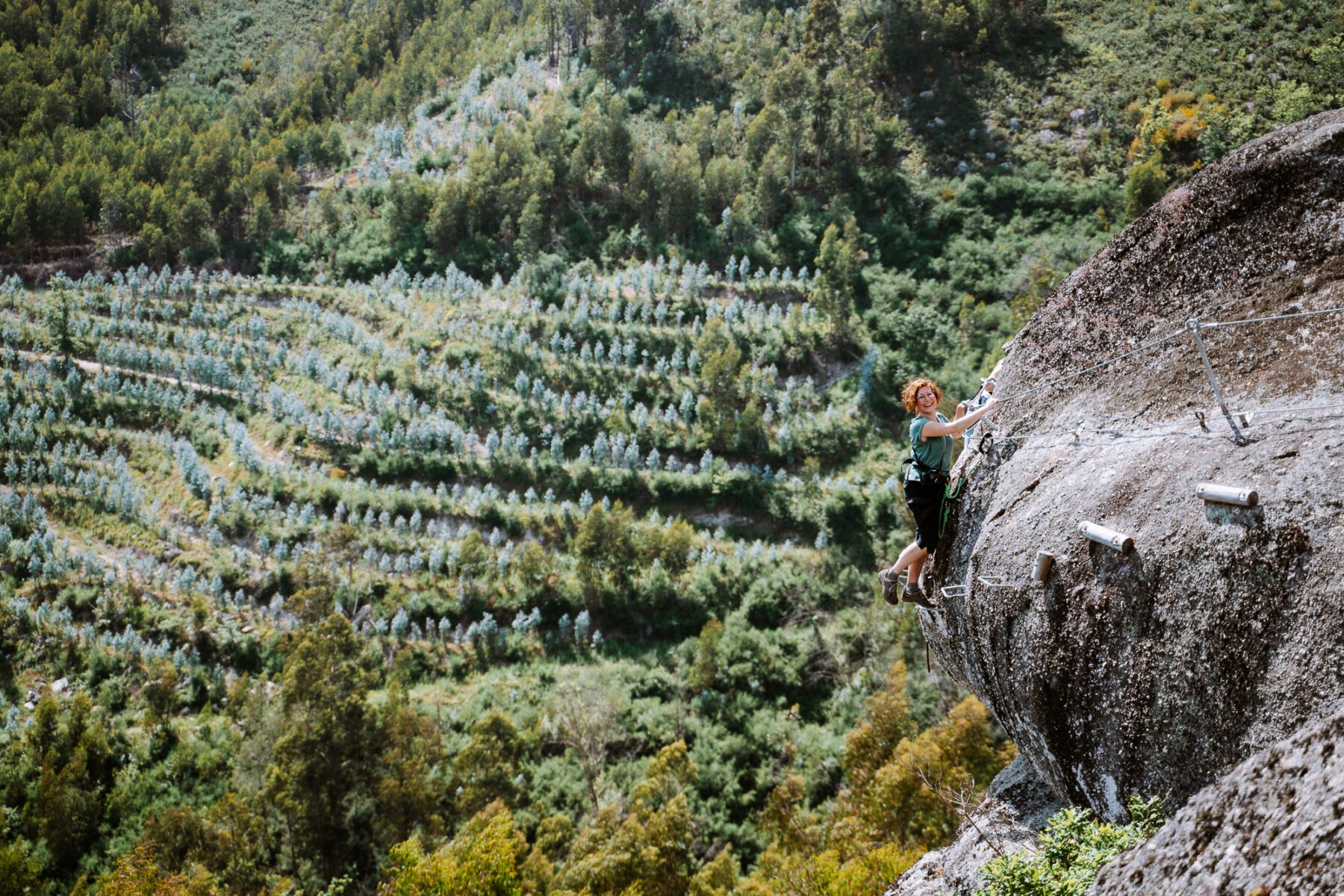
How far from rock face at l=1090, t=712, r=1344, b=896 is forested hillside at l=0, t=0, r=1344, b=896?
4948mm

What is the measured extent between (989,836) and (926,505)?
397 cm

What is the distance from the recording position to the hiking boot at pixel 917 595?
9609 millimetres

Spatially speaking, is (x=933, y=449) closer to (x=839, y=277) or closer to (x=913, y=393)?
(x=913, y=393)

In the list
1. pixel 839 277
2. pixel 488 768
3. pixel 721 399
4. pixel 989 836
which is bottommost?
pixel 488 768

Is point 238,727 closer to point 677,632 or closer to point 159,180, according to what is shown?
point 677,632

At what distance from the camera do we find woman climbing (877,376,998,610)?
8.42 metres

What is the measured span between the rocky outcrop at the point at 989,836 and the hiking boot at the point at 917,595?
2364 millimetres

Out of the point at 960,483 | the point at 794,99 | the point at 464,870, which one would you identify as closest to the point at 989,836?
the point at 960,483

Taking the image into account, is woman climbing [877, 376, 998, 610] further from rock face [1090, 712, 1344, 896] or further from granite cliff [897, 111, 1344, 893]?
rock face [1090, 712, 1344, 896]

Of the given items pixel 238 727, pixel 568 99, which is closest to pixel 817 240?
pixel 568 99

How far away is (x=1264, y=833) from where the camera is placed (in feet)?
16.5

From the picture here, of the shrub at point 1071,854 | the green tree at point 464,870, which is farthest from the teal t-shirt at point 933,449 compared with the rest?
the green tree at point 464,870

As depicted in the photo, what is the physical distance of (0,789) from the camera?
110ft

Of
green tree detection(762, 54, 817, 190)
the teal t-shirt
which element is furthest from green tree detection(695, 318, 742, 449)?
the teal t-shirt
